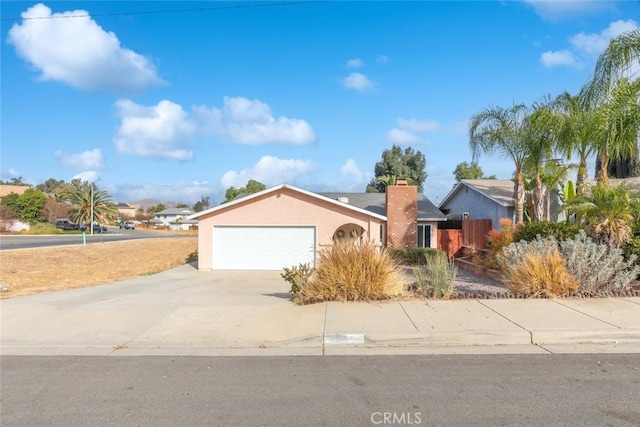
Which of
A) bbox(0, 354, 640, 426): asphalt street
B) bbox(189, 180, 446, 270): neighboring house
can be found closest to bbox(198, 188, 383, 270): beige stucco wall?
bbox(189, 180, 446, 270): neighboring house

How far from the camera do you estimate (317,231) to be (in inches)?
778

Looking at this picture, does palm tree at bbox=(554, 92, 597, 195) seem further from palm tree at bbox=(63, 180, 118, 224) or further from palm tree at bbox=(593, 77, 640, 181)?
palm tree at bbox=(63, 180, 118, 224)

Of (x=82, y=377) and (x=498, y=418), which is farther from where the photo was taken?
(x=82, y=377)

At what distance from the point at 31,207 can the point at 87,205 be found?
26.3 ft

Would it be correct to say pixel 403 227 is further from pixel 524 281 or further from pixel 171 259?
pixel 171 259

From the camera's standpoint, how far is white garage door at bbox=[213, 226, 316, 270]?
19.6 metres

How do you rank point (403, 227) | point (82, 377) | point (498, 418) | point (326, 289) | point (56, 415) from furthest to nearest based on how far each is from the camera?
point (403, 227) → point (326, 289) → point (82, 377) → point (56, 415) → point (498, 418)

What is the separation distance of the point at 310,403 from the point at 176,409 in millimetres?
1393

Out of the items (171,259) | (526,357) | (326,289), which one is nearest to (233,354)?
(326,289)

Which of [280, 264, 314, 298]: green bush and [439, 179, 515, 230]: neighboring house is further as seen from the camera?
[439, 179, 515, 230]: neighboring house

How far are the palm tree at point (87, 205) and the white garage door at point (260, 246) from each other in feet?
163

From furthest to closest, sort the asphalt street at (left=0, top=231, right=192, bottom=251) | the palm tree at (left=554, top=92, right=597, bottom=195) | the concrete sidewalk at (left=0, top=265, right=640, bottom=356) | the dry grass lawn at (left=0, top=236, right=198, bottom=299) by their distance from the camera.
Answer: the asphalt street at (left=0, top=231, right=192, bottom=251) → the dry grass lawn at (left=0, top=236, right=198, bottom=299) → the palm tree at (left=554, top=92, right=597, bottom=195) → the concrete sidewalk at (left=0, top=265, right=640, bottom=356)

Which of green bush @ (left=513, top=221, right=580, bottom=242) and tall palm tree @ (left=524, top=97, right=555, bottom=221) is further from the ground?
tall palm tree @ (left=524, top=97, right=555, bottom=221)

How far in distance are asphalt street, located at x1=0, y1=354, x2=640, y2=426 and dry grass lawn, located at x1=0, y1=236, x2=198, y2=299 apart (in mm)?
9481
